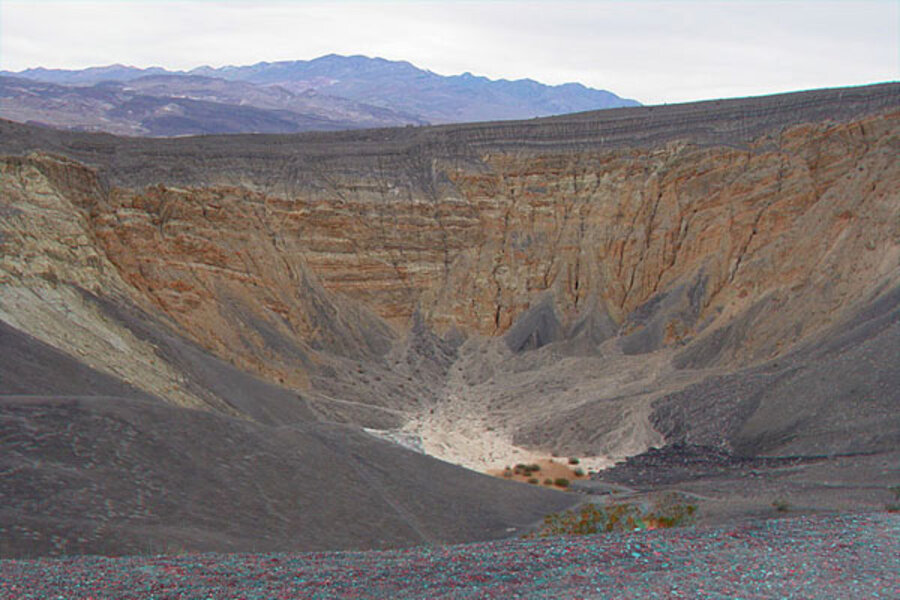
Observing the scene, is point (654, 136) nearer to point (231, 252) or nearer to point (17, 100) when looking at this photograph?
point (231, 252)

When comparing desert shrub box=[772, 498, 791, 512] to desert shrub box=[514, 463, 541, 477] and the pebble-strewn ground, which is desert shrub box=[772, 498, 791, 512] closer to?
the pebble-strewn ground

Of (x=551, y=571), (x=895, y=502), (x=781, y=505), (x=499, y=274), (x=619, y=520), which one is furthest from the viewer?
(x=499, y=274)

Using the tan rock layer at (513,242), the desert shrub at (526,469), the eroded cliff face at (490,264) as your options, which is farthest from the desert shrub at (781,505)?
the tan rock layer at (513,242)

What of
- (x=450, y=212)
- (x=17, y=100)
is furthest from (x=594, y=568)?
(x=17, y=100)

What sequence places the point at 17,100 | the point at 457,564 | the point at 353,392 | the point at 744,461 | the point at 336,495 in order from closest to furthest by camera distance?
the point at 457,564
the point at 336,495
the point at 744,461
the point at 353,392
the point at 17,100

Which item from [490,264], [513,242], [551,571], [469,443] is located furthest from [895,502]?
[513,242]

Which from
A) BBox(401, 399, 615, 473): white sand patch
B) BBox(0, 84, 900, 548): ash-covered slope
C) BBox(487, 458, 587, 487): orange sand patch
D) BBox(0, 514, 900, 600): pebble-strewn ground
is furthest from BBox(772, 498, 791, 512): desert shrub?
BBox(401, 399, 615, 473): white sand patch

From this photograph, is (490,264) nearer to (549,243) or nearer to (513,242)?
(513,242)

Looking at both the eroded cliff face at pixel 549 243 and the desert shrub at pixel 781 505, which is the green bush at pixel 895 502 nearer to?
the desert shrub at pixel 781 505
